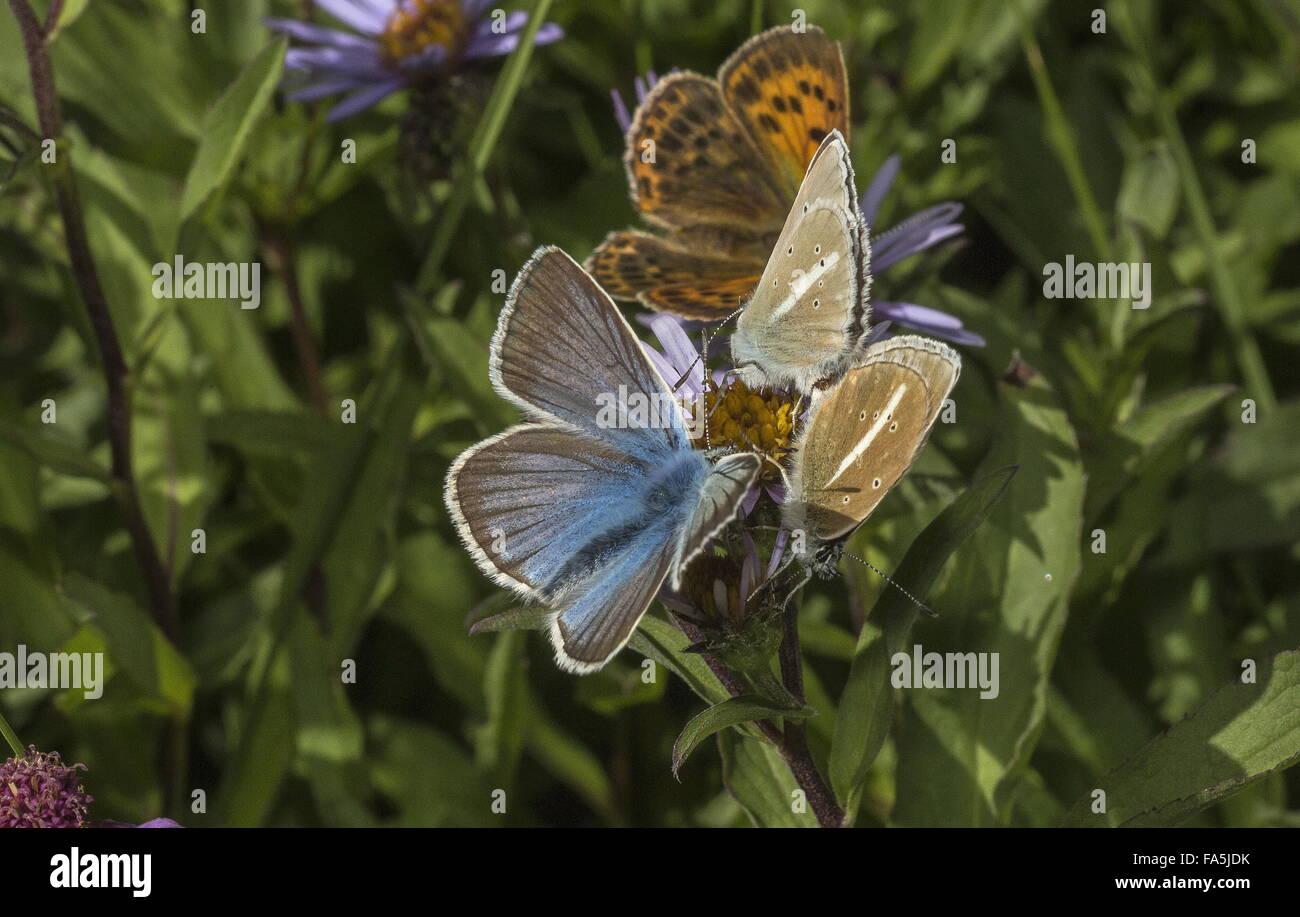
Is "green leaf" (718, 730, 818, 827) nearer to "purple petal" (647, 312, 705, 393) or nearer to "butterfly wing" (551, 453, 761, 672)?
"butterfly wing" (551, 453, 761, 672)

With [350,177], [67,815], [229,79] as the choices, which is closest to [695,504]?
[67,815]

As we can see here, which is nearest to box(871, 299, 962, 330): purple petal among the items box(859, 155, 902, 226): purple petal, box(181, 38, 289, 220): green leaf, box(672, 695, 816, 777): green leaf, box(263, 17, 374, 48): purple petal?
box(859, 155, 902, 226): purple petal

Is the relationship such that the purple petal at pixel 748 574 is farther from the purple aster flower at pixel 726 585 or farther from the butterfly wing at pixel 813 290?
the butterfly wing at pixel 813 290

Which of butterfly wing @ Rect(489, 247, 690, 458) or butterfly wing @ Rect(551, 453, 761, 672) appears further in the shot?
butterfly wing @ Rect(489, 247, 690, 458)

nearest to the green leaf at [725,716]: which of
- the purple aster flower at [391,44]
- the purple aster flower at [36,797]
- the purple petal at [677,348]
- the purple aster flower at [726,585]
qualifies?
the purple aster flower at [726,585]

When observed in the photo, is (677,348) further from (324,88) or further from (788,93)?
(324,88)
